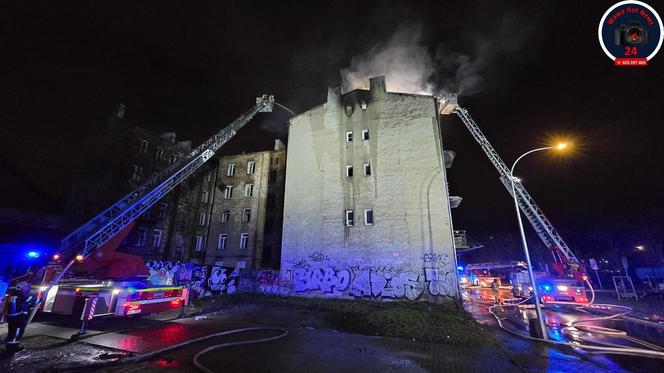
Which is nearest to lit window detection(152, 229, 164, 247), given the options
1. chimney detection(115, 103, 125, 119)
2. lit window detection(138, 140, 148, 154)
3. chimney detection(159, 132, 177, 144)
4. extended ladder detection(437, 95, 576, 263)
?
lit window detection(138, 140, 148, 154)

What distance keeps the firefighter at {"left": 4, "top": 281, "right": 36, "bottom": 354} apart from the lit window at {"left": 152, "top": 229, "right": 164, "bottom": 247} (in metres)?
19.3

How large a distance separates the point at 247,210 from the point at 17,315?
75.0 feet

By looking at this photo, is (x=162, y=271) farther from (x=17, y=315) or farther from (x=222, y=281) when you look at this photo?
(x=17, y=315)

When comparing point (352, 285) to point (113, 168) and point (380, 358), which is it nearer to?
point (380, 358)

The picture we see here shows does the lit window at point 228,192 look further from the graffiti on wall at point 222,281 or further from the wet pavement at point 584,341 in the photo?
the wet pavement at point 584,341

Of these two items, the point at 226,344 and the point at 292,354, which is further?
the point at 226,344

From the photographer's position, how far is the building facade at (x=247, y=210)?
28797 millimetres

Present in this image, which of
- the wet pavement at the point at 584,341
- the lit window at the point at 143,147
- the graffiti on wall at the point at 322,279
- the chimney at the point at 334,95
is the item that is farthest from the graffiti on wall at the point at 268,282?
the lit window at the point at 143,147

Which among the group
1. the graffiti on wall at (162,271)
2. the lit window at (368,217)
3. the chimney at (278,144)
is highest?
the chimney at (278,144)

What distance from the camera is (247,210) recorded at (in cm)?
3070

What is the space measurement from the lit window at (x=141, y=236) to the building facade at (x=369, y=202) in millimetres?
13618

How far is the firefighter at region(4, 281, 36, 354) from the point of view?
7.63 m

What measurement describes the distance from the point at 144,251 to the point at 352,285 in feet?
64.2

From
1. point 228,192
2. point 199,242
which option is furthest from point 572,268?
point 199,242
